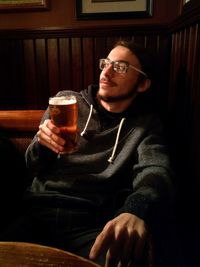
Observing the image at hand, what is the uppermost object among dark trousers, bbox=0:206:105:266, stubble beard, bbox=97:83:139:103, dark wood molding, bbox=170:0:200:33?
dark wood molding, bbox=170:0:200:33

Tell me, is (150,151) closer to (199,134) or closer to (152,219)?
(199,134)

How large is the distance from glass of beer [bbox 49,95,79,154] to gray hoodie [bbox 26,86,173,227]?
25 cm

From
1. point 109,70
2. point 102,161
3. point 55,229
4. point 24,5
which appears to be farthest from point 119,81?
point 24,5

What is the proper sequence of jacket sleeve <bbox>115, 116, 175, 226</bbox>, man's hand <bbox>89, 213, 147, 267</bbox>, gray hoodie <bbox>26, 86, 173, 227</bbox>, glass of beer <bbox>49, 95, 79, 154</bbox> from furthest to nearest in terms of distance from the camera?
gray hoodie <bbox>26, 86, 173, 227</bbox>
glass of beer <bbox>49, 95, 79, 154</bbox>
jacket sleeve <bbox>115, 116, 175, 226</bbox>
man's hand <bbox>89, 213, 147, 267</bbox>

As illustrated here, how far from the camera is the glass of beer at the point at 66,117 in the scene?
1052 mm

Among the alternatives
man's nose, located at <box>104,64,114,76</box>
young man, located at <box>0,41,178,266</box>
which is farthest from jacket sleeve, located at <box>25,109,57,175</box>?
man's nose, located at <box>104,64,114,76</box>

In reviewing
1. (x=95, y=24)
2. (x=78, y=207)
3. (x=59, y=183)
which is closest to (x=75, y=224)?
(x=78, y=207)

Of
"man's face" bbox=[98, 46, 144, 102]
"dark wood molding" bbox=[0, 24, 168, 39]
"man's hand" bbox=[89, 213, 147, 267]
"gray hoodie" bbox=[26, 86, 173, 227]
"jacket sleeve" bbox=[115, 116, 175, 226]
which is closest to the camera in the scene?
"man's hand" bbox=[89, 213, 147, 267]

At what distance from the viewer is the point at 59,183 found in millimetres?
1369

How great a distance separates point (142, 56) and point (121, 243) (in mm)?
997

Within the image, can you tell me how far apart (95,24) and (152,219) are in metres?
1.63

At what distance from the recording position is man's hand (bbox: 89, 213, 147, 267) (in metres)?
0.72

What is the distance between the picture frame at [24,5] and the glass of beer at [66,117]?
1.35m

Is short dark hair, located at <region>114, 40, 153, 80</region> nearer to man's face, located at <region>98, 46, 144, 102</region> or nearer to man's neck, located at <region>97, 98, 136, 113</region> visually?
man's face, located at <region>98, 46, 144, 102</region>
